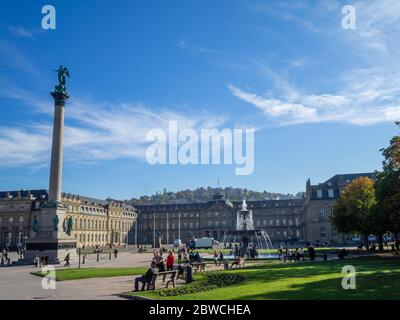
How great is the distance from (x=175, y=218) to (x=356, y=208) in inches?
4277

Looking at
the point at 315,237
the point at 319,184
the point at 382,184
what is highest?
the point at 319,184

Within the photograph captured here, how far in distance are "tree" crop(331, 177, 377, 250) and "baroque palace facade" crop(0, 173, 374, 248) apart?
4412 cm

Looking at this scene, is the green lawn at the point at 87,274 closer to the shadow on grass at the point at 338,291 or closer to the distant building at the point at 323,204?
the shadow on grass at the point at 338,291

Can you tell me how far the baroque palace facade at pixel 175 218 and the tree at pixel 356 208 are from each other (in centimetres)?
4412

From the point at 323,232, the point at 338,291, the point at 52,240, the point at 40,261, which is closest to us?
the point at 338,291

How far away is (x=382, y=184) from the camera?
129 feet

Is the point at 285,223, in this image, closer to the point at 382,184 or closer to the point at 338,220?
the point at 338,220

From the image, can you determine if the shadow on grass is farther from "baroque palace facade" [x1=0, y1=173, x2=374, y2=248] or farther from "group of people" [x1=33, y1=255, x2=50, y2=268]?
"baroque palace facade" [x1=0, y1=173, x2=374, y2=248]

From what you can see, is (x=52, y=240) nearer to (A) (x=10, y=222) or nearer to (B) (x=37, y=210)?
(B) (x=37, y=210)

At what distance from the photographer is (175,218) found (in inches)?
6265

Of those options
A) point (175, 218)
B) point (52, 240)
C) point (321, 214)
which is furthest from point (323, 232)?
point (52, 240)

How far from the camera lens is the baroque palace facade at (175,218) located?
113562 mm
